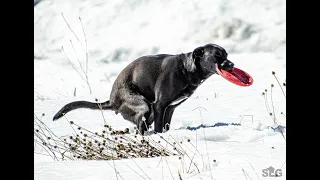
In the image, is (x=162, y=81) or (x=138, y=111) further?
(x=138, y=111)

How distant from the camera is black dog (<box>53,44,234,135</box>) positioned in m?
5.30

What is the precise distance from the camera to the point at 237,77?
5.26m

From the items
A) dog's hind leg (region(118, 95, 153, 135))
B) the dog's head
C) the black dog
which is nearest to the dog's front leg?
the black dog

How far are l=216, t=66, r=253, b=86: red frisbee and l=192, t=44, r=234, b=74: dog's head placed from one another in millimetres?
55

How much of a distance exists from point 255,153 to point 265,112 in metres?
2.79

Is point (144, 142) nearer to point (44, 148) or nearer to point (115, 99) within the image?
point (44, 148)

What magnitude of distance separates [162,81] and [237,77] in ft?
2.68

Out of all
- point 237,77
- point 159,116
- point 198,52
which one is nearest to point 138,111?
point 159,116

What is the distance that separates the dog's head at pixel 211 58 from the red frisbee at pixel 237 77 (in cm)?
5

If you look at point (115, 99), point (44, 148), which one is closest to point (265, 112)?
point (115, 99)

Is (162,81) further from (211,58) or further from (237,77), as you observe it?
(237,77)

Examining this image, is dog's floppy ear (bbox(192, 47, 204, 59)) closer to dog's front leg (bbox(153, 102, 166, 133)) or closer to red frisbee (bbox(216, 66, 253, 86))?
red frisbee (bbox(216, 66, 253, 86))

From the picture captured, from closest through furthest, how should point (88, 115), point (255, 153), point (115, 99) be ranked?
point (255, 153) < point (115, 99) < point (88, 115)

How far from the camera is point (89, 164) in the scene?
3.91 m
